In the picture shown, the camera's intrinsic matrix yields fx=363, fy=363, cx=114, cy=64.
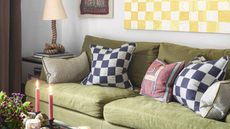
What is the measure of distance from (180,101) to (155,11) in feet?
3.73

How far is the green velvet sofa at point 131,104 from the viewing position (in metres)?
2.38

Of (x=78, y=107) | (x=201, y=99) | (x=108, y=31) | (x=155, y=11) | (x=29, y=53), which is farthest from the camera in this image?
(x=29, y=53)

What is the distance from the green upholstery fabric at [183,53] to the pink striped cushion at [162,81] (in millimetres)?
136

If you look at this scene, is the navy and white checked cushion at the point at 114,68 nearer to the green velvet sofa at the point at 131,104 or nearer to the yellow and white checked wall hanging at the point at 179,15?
the green velvet sofa at the point at 131,104

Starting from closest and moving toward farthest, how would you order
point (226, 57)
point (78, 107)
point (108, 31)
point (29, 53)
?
point (226, 57) → point (78, 107) → point (108, 31) → point (29, 53)

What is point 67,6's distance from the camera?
4406 mm

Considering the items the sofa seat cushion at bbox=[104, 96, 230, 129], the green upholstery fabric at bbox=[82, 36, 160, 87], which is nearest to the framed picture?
the green upholstery fabric at bbox=[82, 36, 160, 87]

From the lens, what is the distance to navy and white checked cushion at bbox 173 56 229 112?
8.32 feet

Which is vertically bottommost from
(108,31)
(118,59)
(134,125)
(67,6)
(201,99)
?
(134,125)

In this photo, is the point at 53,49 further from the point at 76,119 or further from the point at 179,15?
the point at 179,15

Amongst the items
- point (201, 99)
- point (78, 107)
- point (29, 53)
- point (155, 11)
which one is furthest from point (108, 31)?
point (201, 99)

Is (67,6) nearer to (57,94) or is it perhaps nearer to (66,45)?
(66,45)

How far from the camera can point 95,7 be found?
405 centimetres

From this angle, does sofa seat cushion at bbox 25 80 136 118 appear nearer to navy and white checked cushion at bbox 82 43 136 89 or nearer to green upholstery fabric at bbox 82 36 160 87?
navy and white checked cushion at bbox 82 43 136 89
